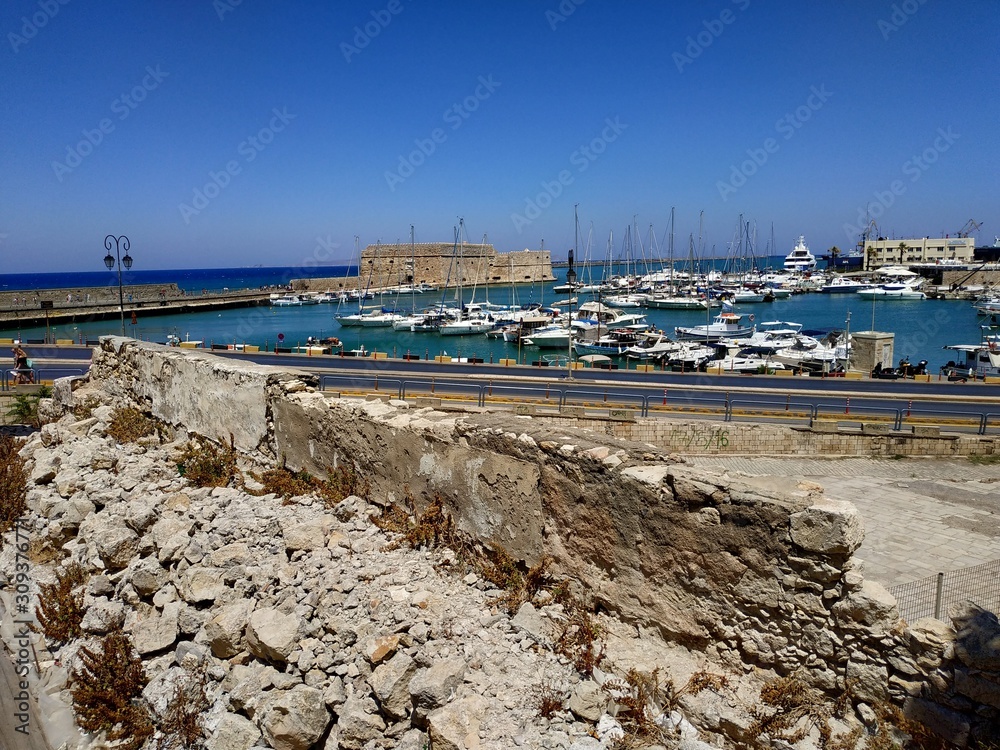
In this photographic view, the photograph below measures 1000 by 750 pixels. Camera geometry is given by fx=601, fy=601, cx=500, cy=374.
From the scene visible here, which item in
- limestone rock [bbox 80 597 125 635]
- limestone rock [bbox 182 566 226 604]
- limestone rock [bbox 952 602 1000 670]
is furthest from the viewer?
limestone rock [bbox 80 597 125 635]

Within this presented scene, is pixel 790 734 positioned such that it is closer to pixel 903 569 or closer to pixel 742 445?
pixel 903 569

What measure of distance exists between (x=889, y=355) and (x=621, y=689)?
2864 cm

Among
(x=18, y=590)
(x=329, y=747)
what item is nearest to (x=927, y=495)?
(x=329, y=747)

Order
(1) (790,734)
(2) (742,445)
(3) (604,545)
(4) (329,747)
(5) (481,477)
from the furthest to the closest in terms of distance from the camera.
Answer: (2) (742,445) → (5) (481,477) → (3) (604,545) → (4) (329,747) → (1) (790,734)

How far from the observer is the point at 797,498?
4.19m

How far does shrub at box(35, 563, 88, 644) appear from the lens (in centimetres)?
617

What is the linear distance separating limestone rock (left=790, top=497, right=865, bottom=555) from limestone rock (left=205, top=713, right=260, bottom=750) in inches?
164

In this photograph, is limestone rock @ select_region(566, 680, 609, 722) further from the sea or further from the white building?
the white building

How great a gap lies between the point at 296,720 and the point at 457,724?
1212 millimetres

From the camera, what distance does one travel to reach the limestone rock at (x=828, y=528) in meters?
3.97

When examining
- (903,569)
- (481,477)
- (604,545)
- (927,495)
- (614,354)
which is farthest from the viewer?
(614,354)

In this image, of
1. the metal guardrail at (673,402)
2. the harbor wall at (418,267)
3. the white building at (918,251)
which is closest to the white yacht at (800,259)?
the white building at (918,251)

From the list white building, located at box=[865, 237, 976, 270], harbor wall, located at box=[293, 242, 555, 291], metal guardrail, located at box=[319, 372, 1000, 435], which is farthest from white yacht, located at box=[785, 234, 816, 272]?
metal guardrail, located at box=[319, 372, 1000, 435]

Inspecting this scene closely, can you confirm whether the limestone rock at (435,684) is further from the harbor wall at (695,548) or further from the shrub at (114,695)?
the shrub at (114,695)
